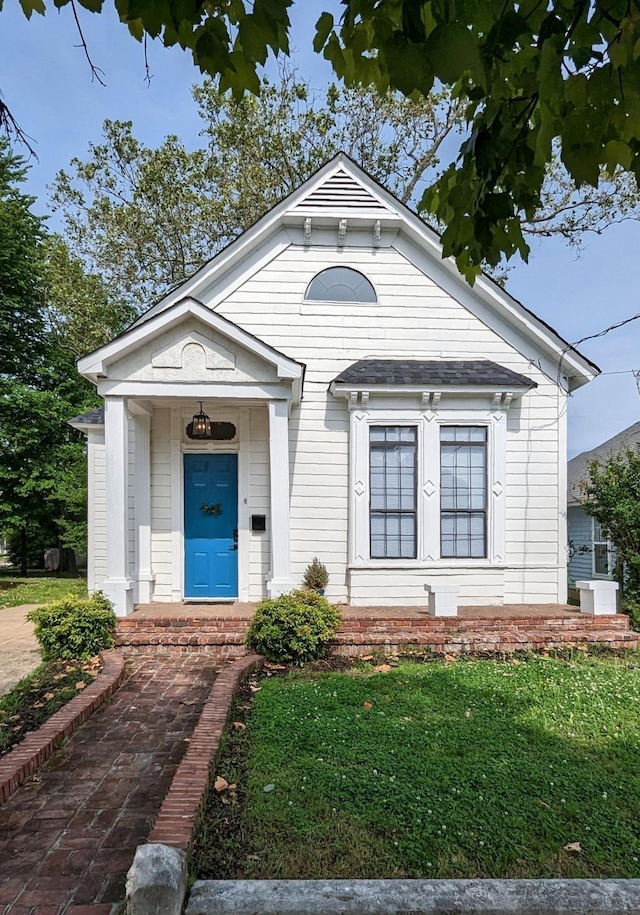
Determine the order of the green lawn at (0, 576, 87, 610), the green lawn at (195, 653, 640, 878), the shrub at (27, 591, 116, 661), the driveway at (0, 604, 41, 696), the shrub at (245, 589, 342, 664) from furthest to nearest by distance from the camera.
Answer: the green lawn at (0, 576, 87, 610) < the shrub at (27, 591, 116, 661) < the shrub at (245, 589, 342, 664) < the driveway at (0, 604, 41, 696) < the green lawn at (195, 653, 640, 878)

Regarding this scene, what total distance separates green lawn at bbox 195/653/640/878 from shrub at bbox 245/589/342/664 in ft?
1.88

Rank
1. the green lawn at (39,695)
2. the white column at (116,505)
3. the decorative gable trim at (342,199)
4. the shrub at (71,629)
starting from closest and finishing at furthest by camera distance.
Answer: the green lawn at (39,695) < the shrub at (71,629) < the white column at (116,505) < the decorative gable trim at (342,199)

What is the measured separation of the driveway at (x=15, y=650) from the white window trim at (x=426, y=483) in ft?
14.6

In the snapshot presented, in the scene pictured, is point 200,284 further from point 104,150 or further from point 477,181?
point 104,150

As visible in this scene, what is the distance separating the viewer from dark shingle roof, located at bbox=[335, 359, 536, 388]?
7836 millimetres

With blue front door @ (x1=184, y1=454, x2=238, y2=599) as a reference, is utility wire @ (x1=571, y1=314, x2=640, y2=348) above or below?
above

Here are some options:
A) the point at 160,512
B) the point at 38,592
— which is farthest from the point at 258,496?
the point at 38,592

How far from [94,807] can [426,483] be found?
19.2ft

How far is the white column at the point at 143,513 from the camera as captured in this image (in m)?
7.93

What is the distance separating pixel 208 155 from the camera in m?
15.2

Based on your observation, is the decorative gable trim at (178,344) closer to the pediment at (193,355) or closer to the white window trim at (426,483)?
the pediment at (193,355)

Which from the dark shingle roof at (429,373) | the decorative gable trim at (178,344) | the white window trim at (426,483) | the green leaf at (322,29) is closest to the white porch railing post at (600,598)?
the white window trim at (426,483)

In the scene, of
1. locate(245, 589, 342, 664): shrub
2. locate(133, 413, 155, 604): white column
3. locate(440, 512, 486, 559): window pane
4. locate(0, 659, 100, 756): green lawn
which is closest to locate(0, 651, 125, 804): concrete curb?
locate(0, 659, 100, 756): green lawn

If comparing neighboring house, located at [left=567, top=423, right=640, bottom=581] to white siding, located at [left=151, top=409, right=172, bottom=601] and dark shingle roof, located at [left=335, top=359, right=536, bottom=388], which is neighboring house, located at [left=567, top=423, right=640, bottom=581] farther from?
white siding, located at [left=151, top=409, right=172, bottom=601]
